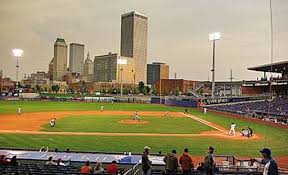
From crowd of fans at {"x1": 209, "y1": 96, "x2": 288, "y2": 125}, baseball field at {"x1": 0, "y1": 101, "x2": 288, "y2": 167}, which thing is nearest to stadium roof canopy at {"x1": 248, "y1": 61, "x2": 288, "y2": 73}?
crowd of fans at {"x1": 209, "y1": 96, "x2": 288, "y2": 125}

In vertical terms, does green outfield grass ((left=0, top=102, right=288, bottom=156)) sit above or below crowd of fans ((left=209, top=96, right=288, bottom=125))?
below

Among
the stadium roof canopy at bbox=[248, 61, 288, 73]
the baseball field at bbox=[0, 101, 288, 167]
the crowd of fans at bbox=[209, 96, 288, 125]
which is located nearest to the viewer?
the baseball field at bbox=[0, 101, 288, 167]

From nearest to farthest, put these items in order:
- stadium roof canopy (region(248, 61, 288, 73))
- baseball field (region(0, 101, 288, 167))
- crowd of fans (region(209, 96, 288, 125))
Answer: baseball field (region(0, 101, 288, 167)) → crowd of fans (region(209, 96, 288, 125)) → stadium roof canopy (region(248, 61, 288, 73))

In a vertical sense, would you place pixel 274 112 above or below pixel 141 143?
above

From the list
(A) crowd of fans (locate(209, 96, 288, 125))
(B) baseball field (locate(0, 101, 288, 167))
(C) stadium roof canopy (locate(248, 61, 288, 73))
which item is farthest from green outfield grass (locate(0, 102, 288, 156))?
(C) stadium roof canopy (locate(248, 61, 288, 73))

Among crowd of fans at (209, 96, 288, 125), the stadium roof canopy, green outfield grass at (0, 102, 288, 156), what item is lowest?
green outfield grass at (0, 102, 288, 156)

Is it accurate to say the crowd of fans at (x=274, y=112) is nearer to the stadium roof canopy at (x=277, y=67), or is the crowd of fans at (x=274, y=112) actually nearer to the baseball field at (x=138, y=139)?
the baseball field at (x=138, y=139)

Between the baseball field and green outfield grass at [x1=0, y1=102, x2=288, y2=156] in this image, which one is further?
the baseball field

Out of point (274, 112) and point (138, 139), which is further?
point (274, 112)

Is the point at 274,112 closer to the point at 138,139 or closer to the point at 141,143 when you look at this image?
the point at 138,139

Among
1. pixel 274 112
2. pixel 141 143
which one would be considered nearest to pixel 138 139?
pixel 141 143

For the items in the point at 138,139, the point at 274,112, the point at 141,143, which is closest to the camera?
the point at 141,143

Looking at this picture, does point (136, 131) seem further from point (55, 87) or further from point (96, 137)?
point (55, 87)

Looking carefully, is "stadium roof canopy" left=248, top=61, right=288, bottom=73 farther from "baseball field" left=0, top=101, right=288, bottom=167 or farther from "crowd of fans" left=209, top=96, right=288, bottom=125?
"baseball field" left=0, top=101, right=288, bottom=167
